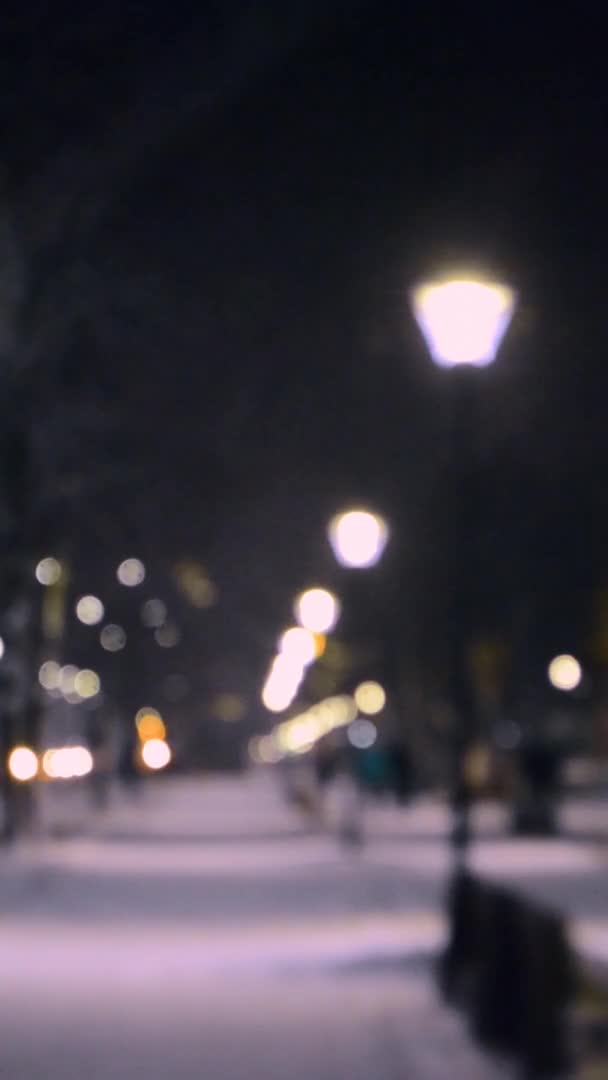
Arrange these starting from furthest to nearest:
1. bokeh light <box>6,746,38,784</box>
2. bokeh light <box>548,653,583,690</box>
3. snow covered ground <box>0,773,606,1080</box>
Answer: bokeh light <box>548,653,583,690</box> < bokeh light <box>6,746,38,784</box> < snow covered ground <box>0,773,606,1080</box>

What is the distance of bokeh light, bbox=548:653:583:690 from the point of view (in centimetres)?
7919

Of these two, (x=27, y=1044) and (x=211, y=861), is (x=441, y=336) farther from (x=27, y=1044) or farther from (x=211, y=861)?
(x=211, y=861)

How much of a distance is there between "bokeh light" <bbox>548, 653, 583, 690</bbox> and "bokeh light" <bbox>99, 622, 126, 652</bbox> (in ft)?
54.3

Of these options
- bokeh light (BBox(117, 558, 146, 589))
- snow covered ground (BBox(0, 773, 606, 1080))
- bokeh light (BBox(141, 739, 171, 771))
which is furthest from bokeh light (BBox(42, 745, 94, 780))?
snow covered ground (BBox(0, 773, 606, 1080))

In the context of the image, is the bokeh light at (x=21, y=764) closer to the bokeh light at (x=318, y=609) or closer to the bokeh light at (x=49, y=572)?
the bokeh light at (x=49, y=572)

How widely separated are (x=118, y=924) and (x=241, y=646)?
131 meters

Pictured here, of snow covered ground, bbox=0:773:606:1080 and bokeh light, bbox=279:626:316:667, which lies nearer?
snow covered ground, bbox=0:773:606:1080

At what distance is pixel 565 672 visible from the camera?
9394 centimetres

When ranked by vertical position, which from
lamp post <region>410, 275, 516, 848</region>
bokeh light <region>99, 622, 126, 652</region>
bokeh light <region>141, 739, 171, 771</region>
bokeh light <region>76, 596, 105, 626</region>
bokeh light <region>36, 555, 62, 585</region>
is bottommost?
lamp post <region>410, 275, 516, 848</region>

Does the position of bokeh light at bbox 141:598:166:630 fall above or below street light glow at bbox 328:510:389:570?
above

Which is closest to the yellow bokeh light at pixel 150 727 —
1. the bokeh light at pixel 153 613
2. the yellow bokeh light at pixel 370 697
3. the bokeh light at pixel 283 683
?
the bokeh light at pixel 153 613

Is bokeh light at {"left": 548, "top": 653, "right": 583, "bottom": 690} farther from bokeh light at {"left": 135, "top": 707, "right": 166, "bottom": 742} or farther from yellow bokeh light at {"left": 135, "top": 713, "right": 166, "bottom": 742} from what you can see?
yellow bokeh light at {"left": 135, "top": 713, "right": 166, "bottom": 742}

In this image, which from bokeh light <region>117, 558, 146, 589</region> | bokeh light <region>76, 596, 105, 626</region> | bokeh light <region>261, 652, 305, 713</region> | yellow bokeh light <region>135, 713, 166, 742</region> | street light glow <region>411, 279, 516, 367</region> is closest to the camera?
street light glow <region>411, 279, 516, 367</region>

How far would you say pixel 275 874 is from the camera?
32844 mm
